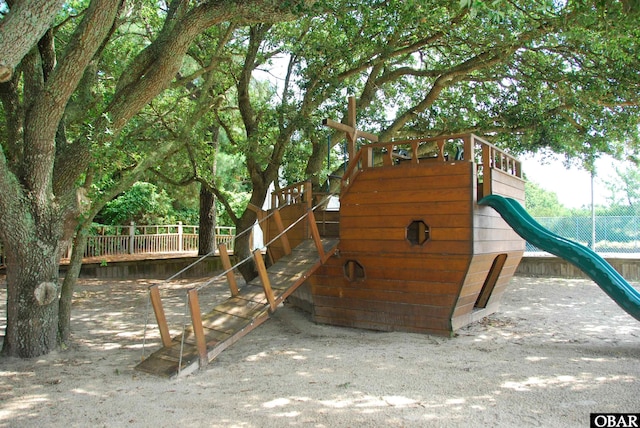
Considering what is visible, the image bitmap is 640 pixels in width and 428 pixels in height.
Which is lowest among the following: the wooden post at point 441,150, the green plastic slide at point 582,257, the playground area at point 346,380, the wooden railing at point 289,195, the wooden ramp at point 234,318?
the playground area at point 346,380

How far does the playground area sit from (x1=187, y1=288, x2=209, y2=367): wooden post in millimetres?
178

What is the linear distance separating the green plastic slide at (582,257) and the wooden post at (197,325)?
4.01 meters

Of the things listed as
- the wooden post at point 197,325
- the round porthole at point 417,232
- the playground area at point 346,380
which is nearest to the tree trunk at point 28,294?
the playground area at point 346,380

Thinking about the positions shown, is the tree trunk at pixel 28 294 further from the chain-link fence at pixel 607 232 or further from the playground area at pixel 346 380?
the chain-link fence at pixel 607 232

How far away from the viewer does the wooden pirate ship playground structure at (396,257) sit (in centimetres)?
605

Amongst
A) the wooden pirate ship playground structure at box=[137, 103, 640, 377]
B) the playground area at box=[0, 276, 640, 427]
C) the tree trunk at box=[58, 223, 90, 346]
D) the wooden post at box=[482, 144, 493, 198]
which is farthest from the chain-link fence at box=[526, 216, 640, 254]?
the tree trunk at box=[58, 223, 90, 346]

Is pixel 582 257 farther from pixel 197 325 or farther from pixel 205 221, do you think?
pixel 205 221

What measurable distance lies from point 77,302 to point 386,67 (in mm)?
9145

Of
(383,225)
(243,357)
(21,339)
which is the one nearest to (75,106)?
(21,339)

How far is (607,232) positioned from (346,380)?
52.1ft

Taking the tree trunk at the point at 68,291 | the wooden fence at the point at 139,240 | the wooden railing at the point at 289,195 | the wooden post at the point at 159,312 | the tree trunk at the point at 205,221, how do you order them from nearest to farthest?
the wooden post at the point at 159,312 < the tree trunk at the point at 68,291 < the wooden railing at the point at 289,195 < the tree trunk at the point at 205,221 < the wooden fence at the point at 139,240

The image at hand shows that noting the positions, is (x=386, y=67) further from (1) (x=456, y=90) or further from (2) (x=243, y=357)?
(2) (x=243, y=357)

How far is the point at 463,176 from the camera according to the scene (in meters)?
6.29

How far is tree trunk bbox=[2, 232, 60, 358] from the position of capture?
5612 mm
